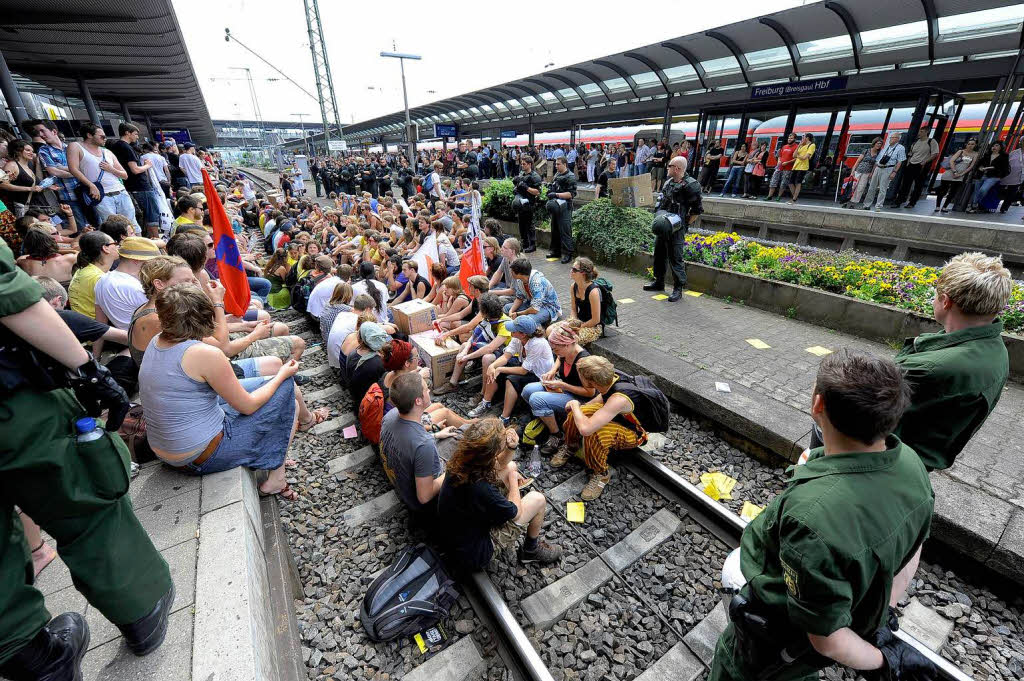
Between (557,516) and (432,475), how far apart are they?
1.19 meters

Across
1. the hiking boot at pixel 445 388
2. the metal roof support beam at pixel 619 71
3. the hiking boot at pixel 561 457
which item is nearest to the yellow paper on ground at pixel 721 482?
the hiking boot at pixel 561 457

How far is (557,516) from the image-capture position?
3.55 m

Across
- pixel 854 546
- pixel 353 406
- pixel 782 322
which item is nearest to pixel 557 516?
pixel 854 546

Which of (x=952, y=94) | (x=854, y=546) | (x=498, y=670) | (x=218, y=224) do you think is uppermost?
(x=952, y=94)

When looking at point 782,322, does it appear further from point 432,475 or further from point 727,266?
point 432,475

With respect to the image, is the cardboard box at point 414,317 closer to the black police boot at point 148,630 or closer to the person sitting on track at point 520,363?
the person sitting on track at point 520,363

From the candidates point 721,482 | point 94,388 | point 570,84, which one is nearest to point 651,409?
point 721,482

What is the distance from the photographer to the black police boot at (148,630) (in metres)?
1.83

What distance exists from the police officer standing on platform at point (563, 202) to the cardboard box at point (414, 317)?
465 cm

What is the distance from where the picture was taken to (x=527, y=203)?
1087cm

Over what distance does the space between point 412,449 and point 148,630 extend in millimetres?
1546

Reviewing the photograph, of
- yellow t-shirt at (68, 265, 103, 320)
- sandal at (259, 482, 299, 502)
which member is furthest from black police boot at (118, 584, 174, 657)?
yellow t-shirt at (68, 265, 103, 320)

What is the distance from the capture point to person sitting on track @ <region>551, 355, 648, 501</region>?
356 centimetres

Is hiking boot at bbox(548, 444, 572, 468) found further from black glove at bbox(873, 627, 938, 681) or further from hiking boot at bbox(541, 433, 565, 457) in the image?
black glove at bbox(873, 627, 938, 681)
